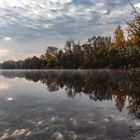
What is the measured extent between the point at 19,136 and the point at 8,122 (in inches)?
130

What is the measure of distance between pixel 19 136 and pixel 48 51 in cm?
16330

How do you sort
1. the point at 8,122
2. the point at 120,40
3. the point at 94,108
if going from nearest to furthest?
1. the point at 8,122
2. the point at 94,108
3. the point at 120,40

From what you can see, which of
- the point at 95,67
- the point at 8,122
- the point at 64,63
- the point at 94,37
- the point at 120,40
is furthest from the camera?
the point at 64,63

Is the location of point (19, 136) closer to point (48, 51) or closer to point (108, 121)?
point (108, 121)

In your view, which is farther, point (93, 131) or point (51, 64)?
point (51, 64)

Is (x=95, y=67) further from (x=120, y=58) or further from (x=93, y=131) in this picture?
(x=93, y=131)

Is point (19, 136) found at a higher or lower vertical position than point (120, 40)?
lower

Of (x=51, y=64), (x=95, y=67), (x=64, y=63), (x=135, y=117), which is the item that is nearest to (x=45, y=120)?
(x=135, y=117)

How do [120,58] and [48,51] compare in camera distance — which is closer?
[120,58]

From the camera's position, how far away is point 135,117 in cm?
1631

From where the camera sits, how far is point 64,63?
510 feet

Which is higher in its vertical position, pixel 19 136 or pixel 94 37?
pixel 94 37

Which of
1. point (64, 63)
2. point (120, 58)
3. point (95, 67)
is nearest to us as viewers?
point (120, 58)

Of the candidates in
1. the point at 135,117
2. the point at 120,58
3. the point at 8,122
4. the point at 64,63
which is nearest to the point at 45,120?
the point at 8,122
